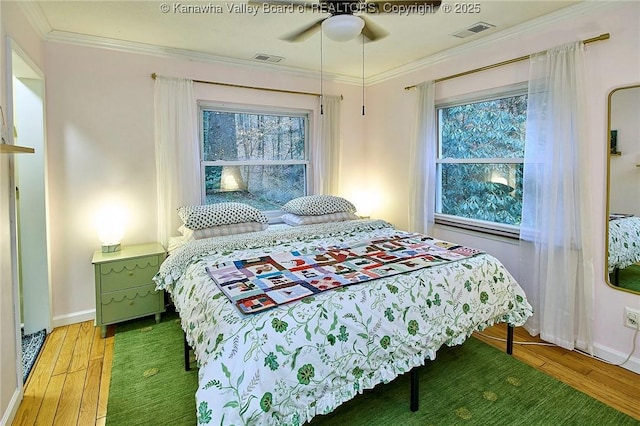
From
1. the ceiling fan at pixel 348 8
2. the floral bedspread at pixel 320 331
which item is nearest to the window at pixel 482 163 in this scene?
the floral bedspread at pixel 320 331

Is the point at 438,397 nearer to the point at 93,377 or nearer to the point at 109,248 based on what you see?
the point at 93,377

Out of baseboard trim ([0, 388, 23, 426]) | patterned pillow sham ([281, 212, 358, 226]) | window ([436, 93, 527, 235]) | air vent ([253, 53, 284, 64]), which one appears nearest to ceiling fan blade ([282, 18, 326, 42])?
air vent ([253, 53, 284, 64])

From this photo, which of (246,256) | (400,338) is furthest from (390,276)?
(246,256)

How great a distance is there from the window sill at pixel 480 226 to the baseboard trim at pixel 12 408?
11.9 feet

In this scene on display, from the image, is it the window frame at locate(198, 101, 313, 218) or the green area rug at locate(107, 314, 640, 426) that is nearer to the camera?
the green area rug at locate(107, 314, 640, 426)

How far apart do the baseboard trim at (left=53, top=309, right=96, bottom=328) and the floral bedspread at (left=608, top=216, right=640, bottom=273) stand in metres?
4.20

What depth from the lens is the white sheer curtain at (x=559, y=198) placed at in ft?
8.20

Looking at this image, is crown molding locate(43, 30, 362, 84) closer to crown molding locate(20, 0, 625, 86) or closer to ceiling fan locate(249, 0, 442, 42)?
crown molding locate(20, 0, 625, 86)

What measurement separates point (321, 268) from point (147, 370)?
55.0 inches

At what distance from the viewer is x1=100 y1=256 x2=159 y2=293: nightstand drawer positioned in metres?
2.79

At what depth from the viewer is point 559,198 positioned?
8.57 feet

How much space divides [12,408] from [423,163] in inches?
144

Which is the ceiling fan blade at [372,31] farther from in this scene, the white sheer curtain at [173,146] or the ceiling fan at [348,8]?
the white sheer curtain at [173,146]

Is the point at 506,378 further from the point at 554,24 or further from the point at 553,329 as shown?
the point at 554,24
